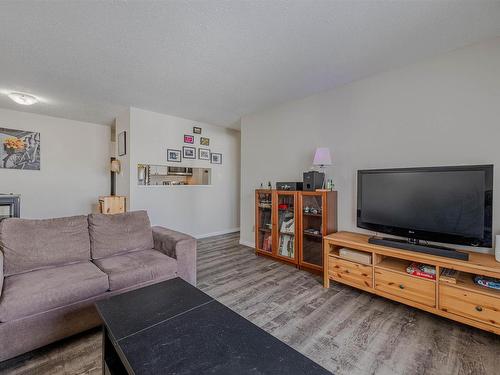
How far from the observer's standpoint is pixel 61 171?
4340 mm

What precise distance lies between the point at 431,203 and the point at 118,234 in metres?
3.02

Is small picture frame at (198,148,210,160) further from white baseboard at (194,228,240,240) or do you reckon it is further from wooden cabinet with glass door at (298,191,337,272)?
wooden cabinet with glass door at (298,191,337,272)

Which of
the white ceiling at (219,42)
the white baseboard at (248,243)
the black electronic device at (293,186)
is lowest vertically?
the white baseboard at (248,243)

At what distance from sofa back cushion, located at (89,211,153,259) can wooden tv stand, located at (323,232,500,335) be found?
2033 millimetres

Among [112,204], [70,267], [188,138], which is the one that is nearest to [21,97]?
[112,204]

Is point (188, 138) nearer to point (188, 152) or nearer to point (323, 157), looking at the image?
point (188, 152)

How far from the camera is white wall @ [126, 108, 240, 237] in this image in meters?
3.82

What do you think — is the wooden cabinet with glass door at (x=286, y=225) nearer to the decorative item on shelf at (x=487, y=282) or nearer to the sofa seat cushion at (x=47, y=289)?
the decorative item on shelf at (x=487, y=282)

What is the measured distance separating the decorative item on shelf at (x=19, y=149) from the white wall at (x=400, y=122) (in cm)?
A: 416

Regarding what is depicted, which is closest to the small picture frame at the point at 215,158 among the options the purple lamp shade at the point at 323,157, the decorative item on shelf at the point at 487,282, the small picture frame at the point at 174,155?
the small picture frame at the point at 174,155

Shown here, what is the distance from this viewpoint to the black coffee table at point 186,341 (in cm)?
91

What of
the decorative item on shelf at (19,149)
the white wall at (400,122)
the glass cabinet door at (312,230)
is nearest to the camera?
the white wall at (400,122)

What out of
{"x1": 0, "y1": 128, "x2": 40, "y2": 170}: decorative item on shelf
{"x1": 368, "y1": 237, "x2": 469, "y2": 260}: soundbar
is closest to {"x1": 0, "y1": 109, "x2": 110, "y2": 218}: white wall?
{"x1": 0, "y1": 128, "x2": 40, "y2": 170}: decorative item on shelf

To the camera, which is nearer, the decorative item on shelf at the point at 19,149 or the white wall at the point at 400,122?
the white wall at the point at 400,122
